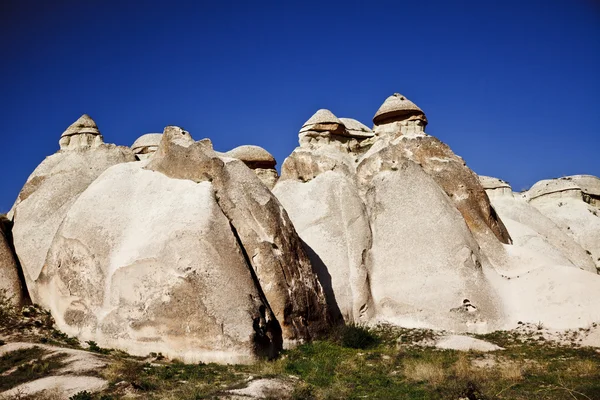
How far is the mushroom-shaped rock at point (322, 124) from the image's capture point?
21016 mm

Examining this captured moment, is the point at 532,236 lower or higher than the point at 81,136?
lower

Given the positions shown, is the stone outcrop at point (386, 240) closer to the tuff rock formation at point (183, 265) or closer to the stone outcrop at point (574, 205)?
the tuff rock formation at point (183, 265)

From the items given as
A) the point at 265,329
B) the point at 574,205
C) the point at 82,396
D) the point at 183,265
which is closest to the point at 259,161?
the point at 183,265

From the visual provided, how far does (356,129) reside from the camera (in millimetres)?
23812

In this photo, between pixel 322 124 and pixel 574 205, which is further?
pixel 574 205

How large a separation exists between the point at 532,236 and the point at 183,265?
1386 cm

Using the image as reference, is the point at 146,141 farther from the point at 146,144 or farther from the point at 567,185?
the point at 567,185

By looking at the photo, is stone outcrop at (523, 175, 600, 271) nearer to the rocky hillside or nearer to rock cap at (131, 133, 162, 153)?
the rocky hillside

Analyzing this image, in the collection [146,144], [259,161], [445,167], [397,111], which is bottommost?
[445,167]

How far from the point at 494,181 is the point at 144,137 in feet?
54.6

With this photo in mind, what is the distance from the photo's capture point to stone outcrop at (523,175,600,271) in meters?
25.8

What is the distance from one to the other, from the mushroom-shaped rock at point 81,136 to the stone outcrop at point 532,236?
44.5 ft

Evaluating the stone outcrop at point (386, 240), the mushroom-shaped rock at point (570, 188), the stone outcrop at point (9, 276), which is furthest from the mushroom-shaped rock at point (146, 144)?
the mushroom-shaped rock at point (570, 188)

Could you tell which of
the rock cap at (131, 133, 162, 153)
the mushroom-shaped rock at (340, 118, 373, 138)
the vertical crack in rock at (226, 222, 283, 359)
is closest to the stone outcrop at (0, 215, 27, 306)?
the vertical crack in rock at (226, 222, 283, 359)
